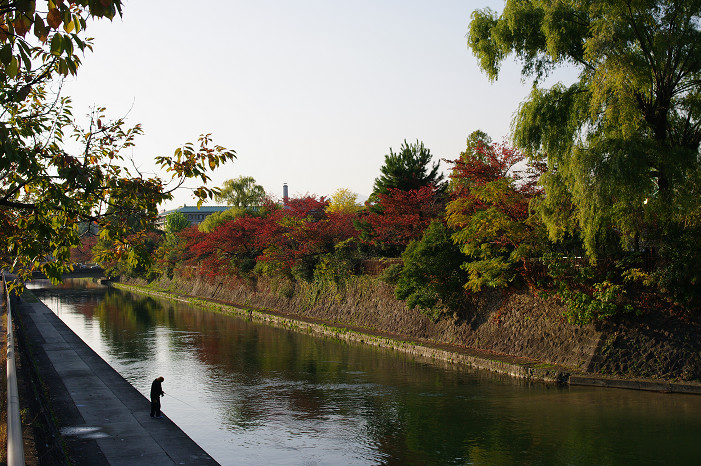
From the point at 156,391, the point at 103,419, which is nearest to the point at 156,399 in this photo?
the point at 156,391

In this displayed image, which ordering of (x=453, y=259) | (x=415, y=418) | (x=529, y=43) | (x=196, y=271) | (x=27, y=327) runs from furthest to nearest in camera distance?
(x=196, y=271), (x=27, y=327), (x=453, y=259), (x=529, y=43), (x=415, y=418)

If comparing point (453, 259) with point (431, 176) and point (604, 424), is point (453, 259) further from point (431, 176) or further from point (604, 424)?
point (431, 176)

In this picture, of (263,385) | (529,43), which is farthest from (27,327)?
(529,43)

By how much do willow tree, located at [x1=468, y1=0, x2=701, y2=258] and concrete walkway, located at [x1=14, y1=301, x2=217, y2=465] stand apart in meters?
13.6

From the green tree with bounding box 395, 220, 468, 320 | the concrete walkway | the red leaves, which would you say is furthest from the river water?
the red leaves

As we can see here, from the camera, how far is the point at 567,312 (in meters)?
20.8

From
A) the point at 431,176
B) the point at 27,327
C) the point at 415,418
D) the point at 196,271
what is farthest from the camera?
the point at 196,271

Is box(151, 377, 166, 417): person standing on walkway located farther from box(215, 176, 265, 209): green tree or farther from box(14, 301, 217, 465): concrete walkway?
box(215, 176, 265, 209): green tree

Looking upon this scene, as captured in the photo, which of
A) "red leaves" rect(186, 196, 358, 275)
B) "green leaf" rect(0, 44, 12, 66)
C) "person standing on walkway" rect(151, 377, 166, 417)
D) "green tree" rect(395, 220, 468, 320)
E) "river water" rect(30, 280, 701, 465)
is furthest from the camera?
"red leaves" rect(186, 196, 358, 275)

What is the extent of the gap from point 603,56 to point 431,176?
2332 cm

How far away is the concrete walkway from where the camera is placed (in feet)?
Answer: 40.3

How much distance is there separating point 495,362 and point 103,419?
1376 centimetres

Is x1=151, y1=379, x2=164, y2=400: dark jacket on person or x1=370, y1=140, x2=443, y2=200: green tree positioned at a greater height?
x1=370, y1=140, x2=443, y2=200: green tree

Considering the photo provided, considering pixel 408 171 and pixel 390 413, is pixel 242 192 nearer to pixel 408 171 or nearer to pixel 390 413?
pixel 408 171
